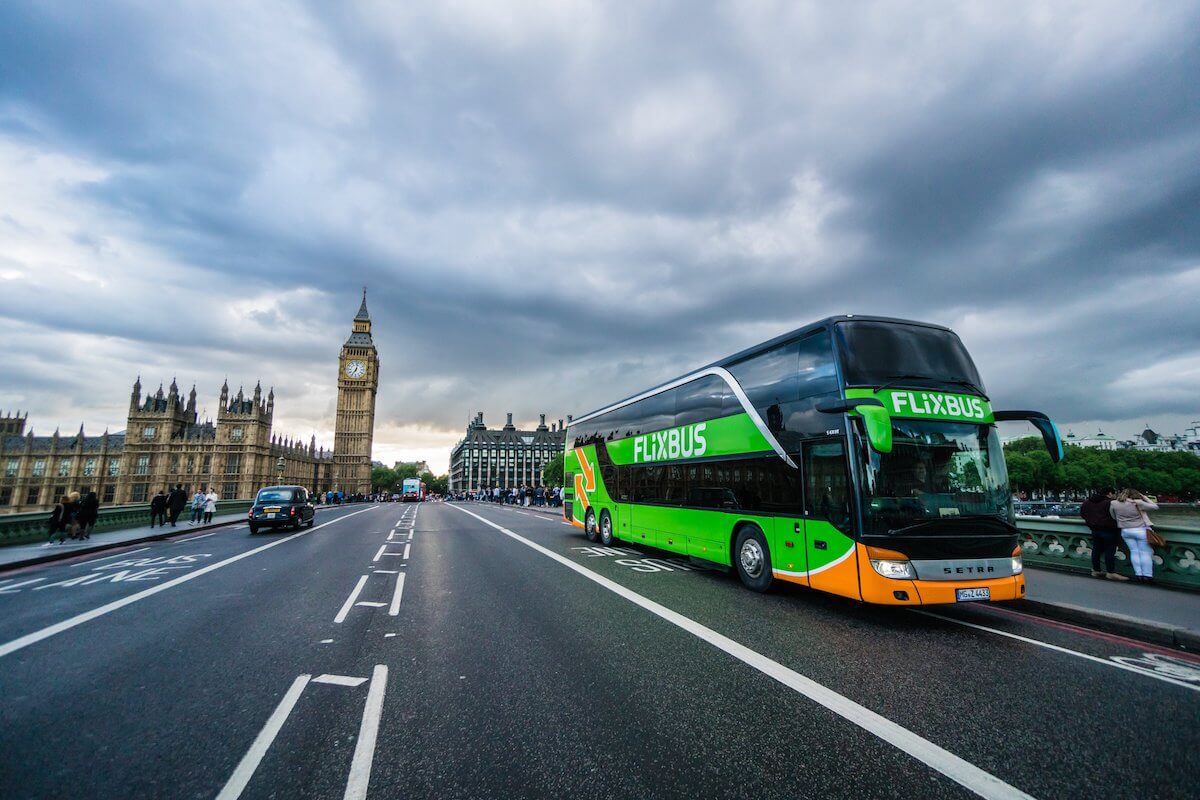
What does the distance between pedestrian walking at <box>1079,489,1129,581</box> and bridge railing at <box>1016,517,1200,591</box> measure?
0.38m

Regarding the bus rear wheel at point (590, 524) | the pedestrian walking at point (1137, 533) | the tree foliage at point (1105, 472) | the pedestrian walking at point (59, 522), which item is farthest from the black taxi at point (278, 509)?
the tree foliage at point (1105, 472)

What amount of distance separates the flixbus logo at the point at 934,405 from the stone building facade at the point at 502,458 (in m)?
156

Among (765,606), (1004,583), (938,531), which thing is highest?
(938,531)

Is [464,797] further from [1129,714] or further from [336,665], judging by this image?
[1129,714]

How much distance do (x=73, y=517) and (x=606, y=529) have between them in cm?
1741

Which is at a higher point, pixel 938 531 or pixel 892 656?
pixel 938 531

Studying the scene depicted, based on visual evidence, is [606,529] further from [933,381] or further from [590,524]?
[933,381]

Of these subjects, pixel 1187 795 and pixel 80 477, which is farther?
pixel 80 477

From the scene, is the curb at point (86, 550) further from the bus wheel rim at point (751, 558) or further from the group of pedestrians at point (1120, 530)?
the group of pedestrians at point (1120, 530)

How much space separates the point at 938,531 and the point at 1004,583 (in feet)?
3.79

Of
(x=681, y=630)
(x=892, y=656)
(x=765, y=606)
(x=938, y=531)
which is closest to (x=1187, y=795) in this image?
(x=892, y=656)

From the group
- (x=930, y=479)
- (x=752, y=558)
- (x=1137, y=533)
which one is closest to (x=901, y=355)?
(x=930, y=479)

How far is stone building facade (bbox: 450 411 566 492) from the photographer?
165625 millimetres

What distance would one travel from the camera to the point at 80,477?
8888cm
